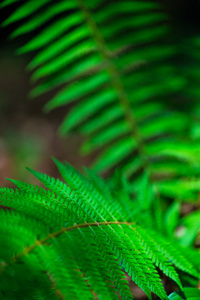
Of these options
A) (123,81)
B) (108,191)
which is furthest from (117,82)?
(108,191)

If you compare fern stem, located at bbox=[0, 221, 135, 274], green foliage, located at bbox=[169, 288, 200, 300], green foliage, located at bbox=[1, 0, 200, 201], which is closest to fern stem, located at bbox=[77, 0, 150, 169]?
green foliage, located at bbox=[1, 0, 200, 201]

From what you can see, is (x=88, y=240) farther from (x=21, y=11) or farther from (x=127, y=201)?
(x=21, y=11)

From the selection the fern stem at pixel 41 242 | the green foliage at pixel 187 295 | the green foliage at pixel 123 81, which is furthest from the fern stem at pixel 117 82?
the fern stem at pixel 41 242

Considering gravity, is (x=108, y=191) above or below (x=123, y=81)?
below

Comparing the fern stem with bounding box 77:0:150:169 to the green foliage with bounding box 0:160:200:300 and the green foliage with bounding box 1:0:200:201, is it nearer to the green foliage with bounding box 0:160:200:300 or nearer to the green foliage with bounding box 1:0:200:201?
the green foliage with bounding box 1:0:200:201

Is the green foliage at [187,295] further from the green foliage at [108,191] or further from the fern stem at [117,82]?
the fern stem at [117,82]

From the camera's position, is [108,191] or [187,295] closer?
[187,295]

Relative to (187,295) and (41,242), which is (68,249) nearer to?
(41,242)

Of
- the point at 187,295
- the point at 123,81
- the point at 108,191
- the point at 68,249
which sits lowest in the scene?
the point at 187,295
